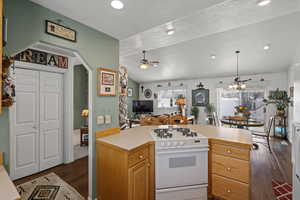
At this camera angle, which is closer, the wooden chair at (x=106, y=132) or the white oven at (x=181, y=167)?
the white oven at (x=181, y=167)

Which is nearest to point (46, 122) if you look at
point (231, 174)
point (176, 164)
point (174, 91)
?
point (176, 164)

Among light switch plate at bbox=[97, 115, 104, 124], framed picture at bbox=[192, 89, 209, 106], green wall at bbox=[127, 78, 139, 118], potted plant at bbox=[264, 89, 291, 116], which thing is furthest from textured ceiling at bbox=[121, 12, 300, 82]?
light switch plate at bbox=[97, 115, 104, 124]

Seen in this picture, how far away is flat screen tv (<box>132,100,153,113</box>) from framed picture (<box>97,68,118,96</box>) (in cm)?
493

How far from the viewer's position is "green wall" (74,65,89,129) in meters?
5.45

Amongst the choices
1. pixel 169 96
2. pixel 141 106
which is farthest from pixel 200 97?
pixel 141 106

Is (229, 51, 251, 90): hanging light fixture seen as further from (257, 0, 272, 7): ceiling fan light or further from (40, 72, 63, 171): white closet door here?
(40, 72, 63, 171): white closet door

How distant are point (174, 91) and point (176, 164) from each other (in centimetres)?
Result: 586

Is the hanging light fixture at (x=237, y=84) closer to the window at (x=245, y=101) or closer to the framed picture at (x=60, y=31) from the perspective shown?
the window at (x=245, y=101)

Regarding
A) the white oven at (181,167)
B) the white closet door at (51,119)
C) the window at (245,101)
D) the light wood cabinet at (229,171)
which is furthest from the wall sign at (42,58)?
the window at (245,101)

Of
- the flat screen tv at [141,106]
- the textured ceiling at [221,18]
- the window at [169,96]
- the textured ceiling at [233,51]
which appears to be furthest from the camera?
the window at [169,96]

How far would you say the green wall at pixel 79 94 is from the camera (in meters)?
5.45

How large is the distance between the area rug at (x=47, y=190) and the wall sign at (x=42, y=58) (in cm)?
214

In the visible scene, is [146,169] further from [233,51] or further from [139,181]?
[233,51]

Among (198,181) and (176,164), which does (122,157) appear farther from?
(198,181)
